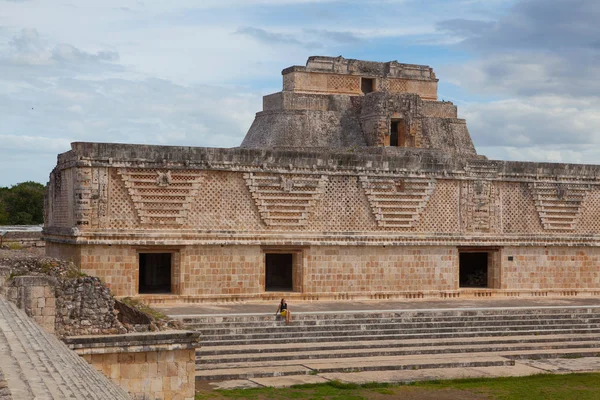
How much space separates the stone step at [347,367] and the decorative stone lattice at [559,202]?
7389 mm

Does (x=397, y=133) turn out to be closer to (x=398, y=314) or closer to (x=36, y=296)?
(x=398, y=314)

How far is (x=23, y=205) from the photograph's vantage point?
42.9m

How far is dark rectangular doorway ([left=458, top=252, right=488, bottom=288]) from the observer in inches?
890

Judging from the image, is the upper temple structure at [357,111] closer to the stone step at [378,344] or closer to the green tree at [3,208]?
the stone step at [378,344]

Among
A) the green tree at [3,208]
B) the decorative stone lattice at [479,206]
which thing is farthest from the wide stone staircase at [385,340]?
the green tree at [3,208]

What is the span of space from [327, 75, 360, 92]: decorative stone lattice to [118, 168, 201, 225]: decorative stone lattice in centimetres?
732

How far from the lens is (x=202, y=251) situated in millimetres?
18734

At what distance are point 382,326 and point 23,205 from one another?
99.5 ft

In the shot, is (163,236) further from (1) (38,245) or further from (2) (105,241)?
(1) (38,245)

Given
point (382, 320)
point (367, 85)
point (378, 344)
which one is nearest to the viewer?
point (378, 344)

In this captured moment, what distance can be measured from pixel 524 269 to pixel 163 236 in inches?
351

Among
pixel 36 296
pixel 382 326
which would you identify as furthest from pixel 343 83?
pixel 36 296

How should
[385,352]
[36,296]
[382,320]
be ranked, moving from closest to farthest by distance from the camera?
1. [36,296]
2. [385,352]
3. [382,320]

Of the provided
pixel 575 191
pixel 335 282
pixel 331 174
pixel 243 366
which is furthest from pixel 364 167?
pixel 243 366
